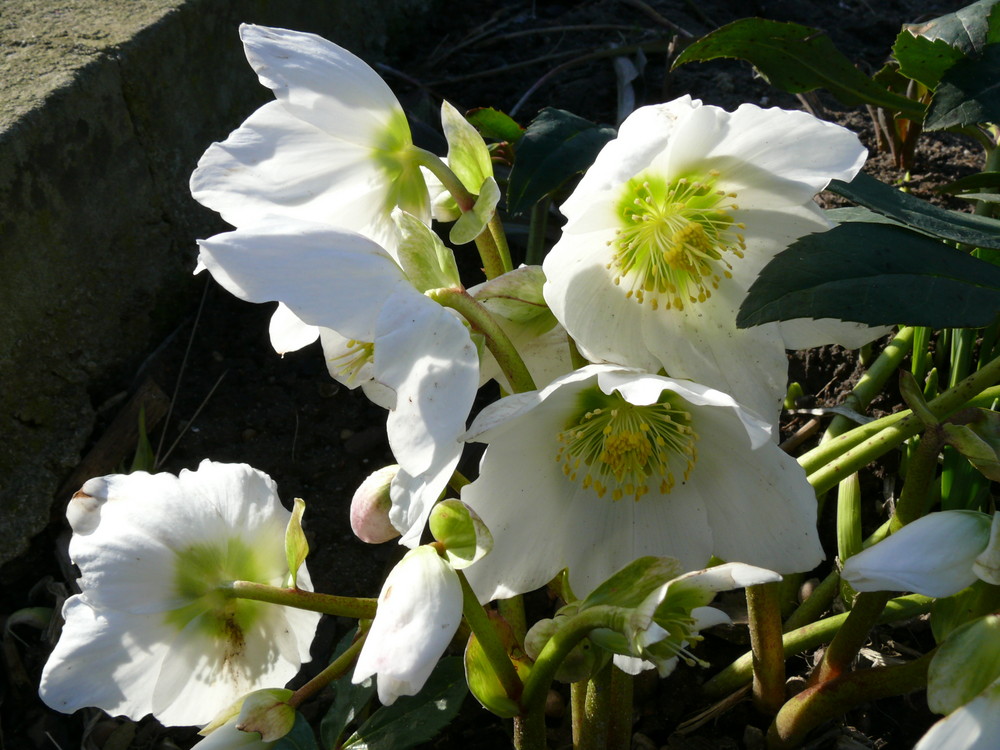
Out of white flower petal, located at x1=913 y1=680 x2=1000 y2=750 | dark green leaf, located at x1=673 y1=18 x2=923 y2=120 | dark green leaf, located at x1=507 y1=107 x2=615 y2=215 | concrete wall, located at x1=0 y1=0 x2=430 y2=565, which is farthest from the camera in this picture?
concrete wall, located at x1=0 y1=0 x2=430 y2=565

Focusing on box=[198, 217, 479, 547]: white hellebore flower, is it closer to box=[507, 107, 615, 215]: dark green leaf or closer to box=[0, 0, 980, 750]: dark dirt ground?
box=[507, 107, 615, 215]: dark green leaf

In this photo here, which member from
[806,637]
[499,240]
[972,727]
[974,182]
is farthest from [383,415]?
[972,727]

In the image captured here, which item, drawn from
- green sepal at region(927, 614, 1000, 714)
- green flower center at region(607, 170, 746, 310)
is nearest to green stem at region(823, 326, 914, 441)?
green flower center at region(607, 170, 746, 310)

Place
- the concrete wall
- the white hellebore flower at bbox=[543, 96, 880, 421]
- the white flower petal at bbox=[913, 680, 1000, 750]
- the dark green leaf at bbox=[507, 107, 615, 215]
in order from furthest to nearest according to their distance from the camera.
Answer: the concrete wall → the dark green leaf at bbox=[507, 107, 615, 215] → the white hellebore flower at bbox=[543, 96, 880, 421] → the white flower petal at bbox=[913, 680, 1000, 750]

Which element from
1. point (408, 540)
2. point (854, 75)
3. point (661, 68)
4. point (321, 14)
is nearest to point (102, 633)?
point (408, 540)

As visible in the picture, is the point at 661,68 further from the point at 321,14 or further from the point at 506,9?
the point at 321,14

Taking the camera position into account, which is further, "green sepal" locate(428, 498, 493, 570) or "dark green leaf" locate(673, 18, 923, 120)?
"dark green leaf" locate(673, 18, 923, 120)
